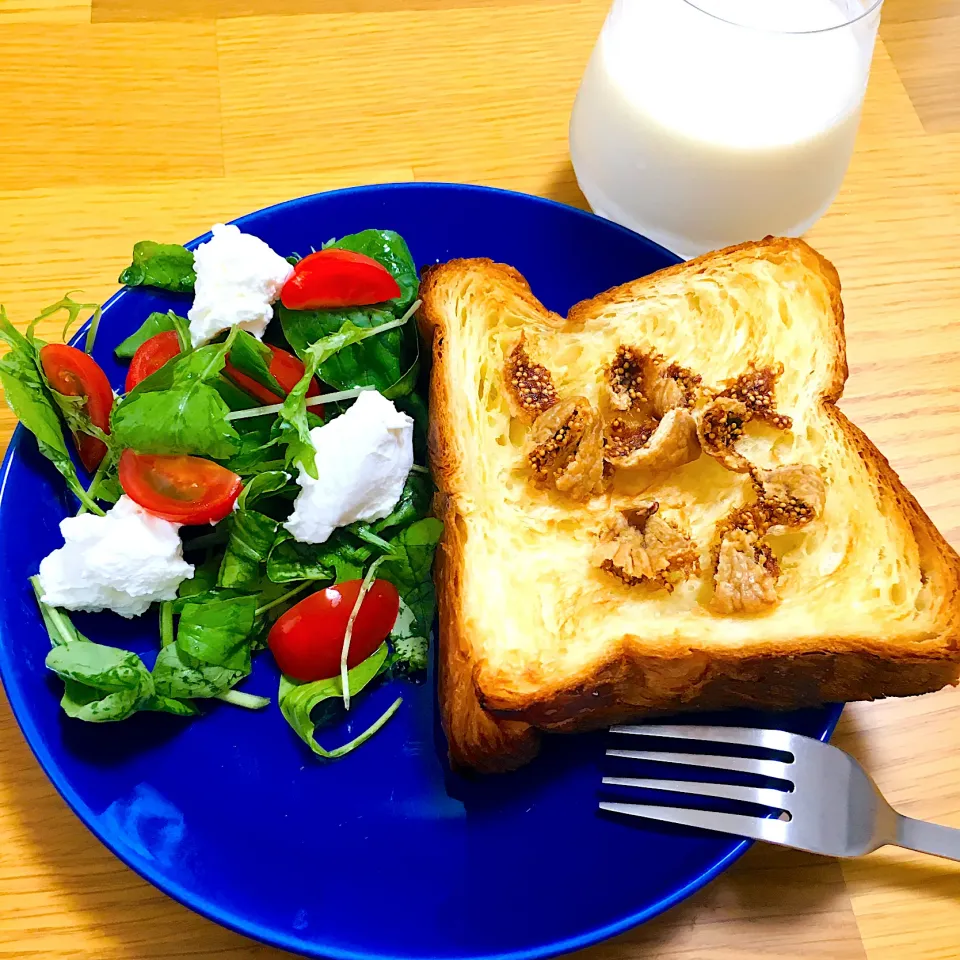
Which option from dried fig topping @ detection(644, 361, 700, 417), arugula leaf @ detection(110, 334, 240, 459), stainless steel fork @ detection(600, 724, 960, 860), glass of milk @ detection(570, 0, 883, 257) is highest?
glass of milk @ detection(570, 0, 883, 257)

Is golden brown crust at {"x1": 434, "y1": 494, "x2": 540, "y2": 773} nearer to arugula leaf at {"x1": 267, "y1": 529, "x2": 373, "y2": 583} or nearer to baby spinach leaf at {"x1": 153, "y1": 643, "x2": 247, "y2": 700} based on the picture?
arugula leaf at {"x1": 267, "y1": 529, "x2": 373, "y2": 583}

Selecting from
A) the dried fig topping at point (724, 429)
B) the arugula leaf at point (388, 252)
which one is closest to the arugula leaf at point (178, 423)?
the arugula leaf at point (388, 252)

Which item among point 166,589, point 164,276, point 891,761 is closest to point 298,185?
point 164,276

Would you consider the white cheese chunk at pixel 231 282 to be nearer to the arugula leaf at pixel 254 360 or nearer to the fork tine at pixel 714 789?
the arugula leaf at pixel 254 360

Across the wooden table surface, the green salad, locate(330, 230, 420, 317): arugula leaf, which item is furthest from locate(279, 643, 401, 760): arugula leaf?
locate(330, 230, 420, 317): arugula leaf

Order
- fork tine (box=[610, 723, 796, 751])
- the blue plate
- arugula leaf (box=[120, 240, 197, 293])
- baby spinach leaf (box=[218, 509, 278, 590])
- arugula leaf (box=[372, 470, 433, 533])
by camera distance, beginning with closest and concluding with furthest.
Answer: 1. the blue plate
2. fork tine (box=[610, 723, 796, 751])
3. baby spinach leaf (box=[218, 509, 278, 590])
4. arugula leaf (box=[372, 470, 433, 533])
5. arugula leaf (box=[120, 240, 197, 293])

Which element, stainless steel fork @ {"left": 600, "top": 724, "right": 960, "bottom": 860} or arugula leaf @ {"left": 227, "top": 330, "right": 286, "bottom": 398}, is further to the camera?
arugula leaf @ {"left": 227, "top": 330, "right": 286, "bottom": 398}

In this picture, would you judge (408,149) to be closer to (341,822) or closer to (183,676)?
(183,676)
